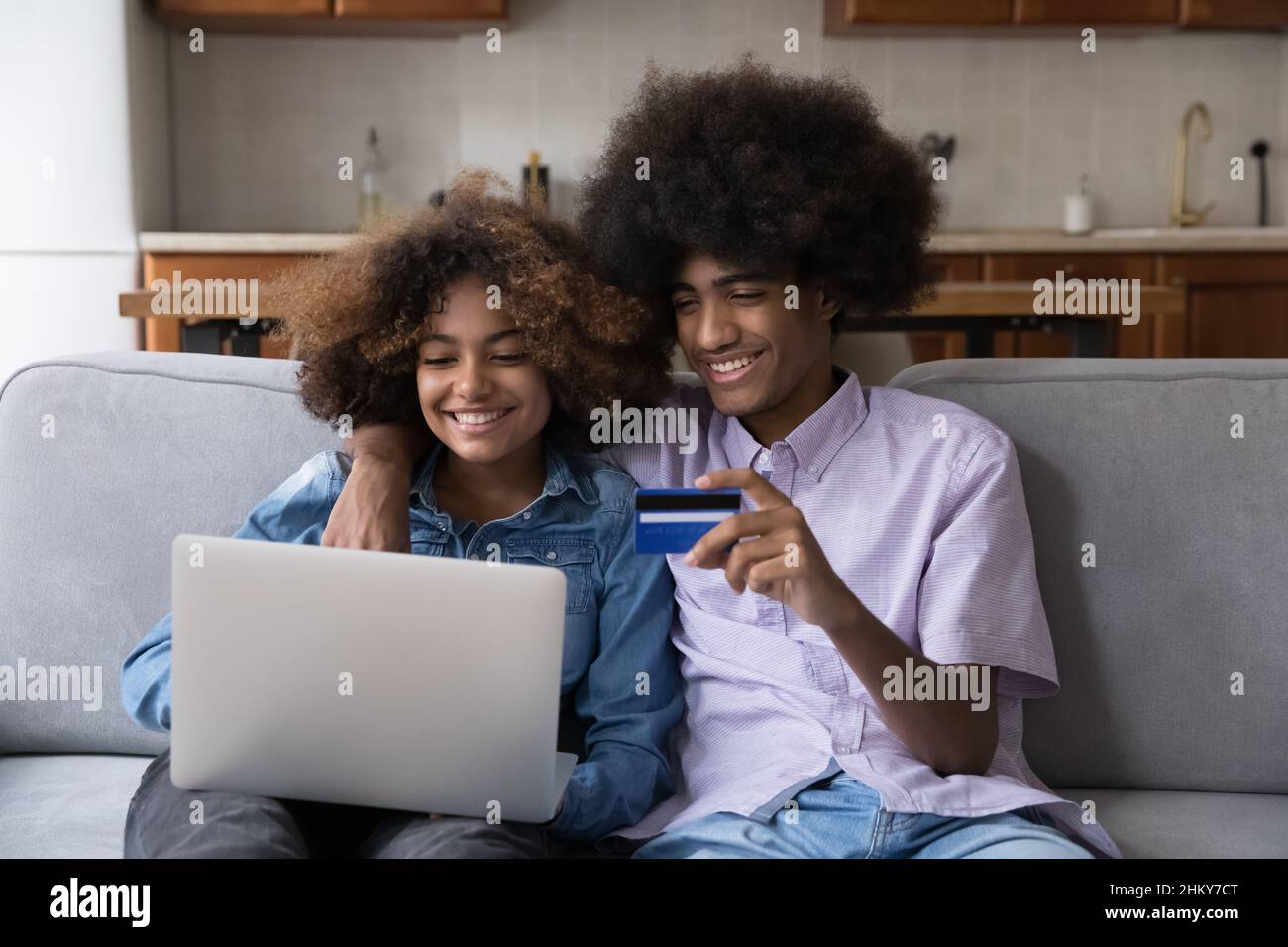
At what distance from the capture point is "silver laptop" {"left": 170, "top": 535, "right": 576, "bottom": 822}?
3.18 ft

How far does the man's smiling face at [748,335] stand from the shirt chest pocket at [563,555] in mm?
215

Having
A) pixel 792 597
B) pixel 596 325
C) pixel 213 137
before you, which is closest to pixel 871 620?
pixel 792 597

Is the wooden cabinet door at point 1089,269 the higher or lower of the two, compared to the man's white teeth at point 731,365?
higher

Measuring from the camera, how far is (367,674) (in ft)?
3.26

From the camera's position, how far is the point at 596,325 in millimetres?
1365

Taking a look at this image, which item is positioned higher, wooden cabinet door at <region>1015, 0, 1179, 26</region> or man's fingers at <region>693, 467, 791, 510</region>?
wooden cabinet door at <region>1015, 0, 1179, 26</region>

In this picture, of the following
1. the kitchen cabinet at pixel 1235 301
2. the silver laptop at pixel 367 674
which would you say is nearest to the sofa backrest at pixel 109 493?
the silver laptop at pixel 367 674

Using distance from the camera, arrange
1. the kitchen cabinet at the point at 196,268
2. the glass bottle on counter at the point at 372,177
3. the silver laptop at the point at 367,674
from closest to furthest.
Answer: the silver laptop at the point at 367,674
the kitchen cabinet at the point at 196,268
the glass bottle on counter at the point at 372,177

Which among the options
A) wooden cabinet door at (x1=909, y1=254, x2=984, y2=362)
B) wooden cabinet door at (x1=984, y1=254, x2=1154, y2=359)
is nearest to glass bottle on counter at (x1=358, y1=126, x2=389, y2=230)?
wooden cabinet door at (x1=909, y1=254, x2=984, y2=362)

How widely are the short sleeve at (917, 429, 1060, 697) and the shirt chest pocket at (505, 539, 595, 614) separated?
0.35m

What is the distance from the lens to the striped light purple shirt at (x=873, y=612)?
47.3 inches

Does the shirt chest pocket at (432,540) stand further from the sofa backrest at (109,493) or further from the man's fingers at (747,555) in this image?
the man's fingers at (747,555)

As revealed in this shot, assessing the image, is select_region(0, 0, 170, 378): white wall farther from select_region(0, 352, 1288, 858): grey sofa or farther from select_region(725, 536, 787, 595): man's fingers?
select_region(725, 536, 787, 595): man's fingers
